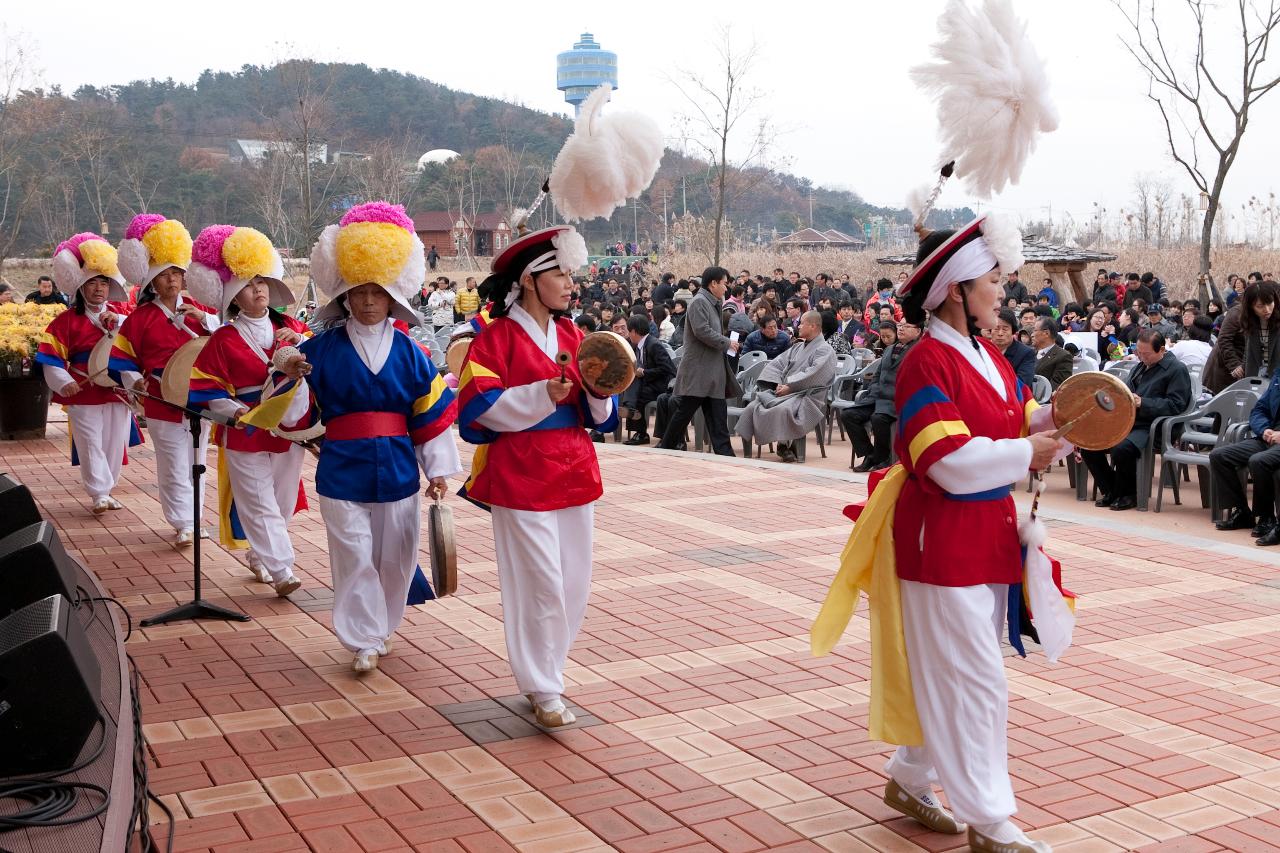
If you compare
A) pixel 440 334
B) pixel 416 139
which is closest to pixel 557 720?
pixel 440 334

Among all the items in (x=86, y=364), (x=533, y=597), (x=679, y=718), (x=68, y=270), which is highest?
(x=68, y=270)

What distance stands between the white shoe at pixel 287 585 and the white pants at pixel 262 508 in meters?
0.03

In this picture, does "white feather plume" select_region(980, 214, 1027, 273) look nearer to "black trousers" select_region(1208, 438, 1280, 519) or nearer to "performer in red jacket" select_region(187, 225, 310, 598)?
"performer in red jacket" select_region(187, 225, 310, 598)

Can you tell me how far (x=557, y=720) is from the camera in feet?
16.3

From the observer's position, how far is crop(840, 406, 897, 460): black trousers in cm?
1162

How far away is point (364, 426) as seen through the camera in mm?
5754

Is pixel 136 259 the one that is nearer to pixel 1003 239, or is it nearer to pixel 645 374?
pixel 1003 239

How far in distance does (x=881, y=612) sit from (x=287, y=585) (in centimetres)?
403

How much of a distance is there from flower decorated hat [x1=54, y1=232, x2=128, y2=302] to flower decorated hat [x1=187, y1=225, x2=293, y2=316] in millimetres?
3232

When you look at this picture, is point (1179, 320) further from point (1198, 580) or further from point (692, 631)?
point (692, 631)

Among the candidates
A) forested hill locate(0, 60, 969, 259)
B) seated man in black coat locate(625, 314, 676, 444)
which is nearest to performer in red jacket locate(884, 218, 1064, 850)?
seated man in black coat locate(625, 314, 676, 444)

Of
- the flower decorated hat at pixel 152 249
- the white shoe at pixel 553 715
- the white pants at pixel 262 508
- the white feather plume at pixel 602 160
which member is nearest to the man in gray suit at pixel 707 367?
the flower decorated hat at pixel 152 249

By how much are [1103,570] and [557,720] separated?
13.0 ft

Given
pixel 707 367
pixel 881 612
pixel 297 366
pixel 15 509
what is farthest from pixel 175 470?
pixel 881 612
